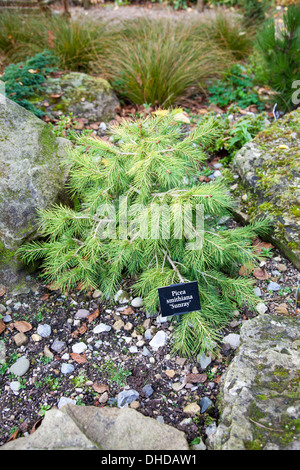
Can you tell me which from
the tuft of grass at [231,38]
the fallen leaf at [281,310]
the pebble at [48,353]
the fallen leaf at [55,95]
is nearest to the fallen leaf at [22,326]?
the pebble at [48,353]

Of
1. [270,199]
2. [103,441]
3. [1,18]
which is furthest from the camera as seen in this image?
[1,18]

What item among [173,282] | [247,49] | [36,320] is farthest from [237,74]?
[36,320]

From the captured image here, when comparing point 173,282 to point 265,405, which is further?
point 173,282

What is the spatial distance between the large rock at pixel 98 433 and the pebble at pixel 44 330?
1.98 feet

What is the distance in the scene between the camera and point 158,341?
202 cm

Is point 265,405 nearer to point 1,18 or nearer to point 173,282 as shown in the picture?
point 173,282

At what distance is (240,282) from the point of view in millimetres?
1973

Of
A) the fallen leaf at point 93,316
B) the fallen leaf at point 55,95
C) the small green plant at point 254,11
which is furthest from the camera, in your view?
the small green plant at point 254,11

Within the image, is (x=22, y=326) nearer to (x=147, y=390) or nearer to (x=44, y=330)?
(x=44, y=330)

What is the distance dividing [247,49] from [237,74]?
0.97 m

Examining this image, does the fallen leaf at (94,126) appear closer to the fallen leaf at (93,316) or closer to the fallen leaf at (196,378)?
the fallen leaf at (93,316)

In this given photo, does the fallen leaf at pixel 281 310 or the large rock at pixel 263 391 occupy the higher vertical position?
the large rock at pixel 263 391

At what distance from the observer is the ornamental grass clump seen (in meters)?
1.79

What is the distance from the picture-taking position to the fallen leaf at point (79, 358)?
1942 mm
